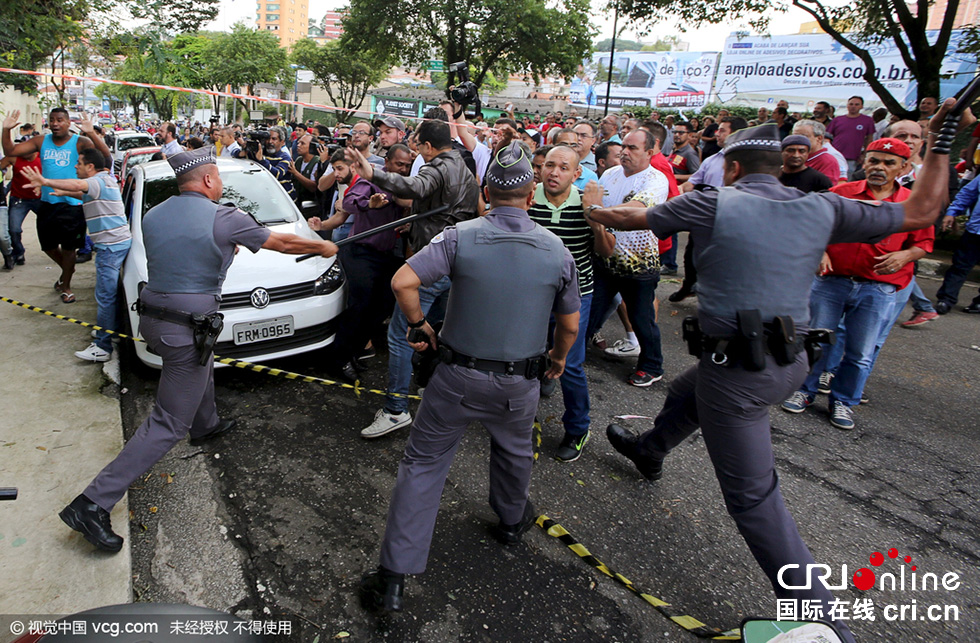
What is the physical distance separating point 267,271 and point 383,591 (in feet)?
9.59

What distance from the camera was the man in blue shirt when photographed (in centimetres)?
730

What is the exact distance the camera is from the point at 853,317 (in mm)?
4512

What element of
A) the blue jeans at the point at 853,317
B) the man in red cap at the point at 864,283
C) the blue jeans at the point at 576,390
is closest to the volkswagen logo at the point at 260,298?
the blue jeans at the point at 576,390

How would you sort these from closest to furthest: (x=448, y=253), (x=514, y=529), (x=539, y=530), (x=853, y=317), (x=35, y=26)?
(x=448, y=253)
(x=514, y=529)
(x=539, y=530)
(x=853, y=317)
(x=35, y=26)

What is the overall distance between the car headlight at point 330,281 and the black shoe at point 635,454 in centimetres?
256

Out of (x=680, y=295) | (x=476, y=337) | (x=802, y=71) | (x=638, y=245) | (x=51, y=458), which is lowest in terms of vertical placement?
(x=51, y=458)

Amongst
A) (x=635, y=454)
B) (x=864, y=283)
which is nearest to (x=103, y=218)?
(x=635, y=454)

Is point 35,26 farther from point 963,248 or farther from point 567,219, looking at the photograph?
point 963,248

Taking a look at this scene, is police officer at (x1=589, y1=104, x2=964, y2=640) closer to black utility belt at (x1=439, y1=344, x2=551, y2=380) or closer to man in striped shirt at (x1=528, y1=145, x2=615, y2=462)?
black utility belt at (x1=439, y1=344, x2=551, y2=380)

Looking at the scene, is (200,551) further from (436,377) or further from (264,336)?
(264,336)

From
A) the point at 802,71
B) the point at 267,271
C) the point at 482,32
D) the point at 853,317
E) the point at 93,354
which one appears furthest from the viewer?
the point at 482,32

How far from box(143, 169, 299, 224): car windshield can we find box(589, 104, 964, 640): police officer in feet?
13.8

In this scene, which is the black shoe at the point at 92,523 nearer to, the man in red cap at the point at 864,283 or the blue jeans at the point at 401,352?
the blue jeans at the point at 401,352

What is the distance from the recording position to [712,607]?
9.01ft
